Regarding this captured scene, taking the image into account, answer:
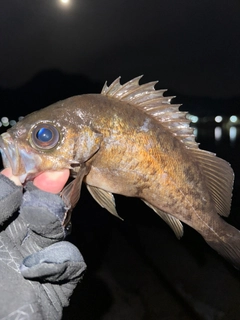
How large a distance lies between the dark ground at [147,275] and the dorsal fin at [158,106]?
3.60 m

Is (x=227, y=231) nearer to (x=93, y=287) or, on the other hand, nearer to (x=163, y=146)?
(x=163, y=146)

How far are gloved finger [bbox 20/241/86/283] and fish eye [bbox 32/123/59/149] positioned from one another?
91cm

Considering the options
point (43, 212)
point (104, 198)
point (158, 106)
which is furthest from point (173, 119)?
point (43, 212)

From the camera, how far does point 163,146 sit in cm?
289

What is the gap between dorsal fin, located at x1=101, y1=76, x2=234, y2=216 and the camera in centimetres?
291

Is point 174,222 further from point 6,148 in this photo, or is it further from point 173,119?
point 6,148

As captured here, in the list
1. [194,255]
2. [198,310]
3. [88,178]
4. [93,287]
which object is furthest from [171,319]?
[88,178]

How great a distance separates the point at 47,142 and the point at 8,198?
827 millimetres

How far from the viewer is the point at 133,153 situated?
2809mm

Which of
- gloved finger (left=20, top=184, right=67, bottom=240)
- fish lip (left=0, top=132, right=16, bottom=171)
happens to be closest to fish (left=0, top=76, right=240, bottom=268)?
fish lip (left=0, top=132, right=16, bottom=171)

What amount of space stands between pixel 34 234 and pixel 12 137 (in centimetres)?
91

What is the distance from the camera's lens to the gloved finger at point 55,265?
Result: 1.76 m

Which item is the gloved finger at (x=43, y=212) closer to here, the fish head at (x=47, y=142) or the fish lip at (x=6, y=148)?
the fish head at (x=47, y=142)

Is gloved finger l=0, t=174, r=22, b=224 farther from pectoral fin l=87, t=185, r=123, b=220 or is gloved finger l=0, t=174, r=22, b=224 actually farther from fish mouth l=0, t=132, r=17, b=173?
pectoral fin l=87, t=185, r=123, b=220
